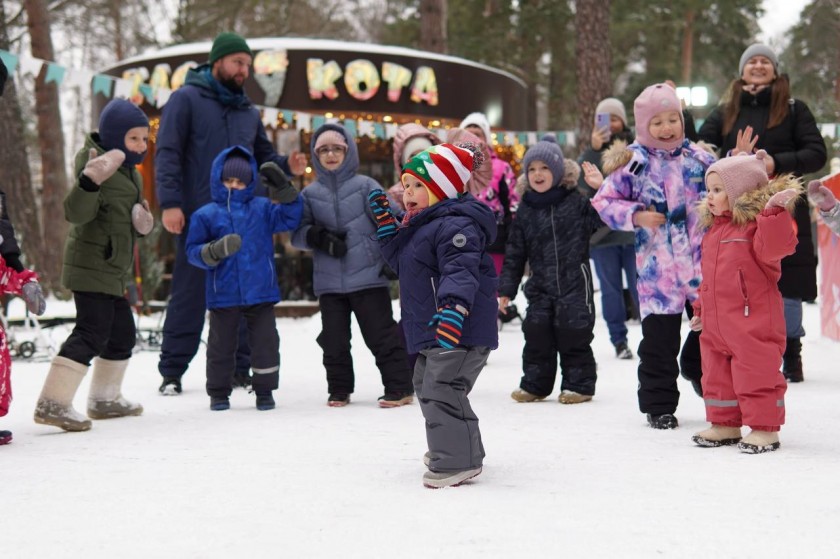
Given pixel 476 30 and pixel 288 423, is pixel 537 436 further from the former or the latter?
pixel 476 30

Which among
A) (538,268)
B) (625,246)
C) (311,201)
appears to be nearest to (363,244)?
(311,201)

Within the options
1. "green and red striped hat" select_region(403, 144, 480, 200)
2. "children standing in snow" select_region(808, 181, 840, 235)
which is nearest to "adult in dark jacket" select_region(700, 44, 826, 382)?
"children standing in snow" select_region(808, 181, 840, 235)

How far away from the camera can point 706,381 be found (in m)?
4.64

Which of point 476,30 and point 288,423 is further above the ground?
point 476,30

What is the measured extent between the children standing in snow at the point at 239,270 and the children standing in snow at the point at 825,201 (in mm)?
2996

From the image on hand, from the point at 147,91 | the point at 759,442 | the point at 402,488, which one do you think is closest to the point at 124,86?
the point at 147,91

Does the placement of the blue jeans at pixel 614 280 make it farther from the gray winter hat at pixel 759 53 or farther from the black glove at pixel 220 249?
the black glove at pixel 220 249

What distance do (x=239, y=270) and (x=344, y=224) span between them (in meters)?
0.72

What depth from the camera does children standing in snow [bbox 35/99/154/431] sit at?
5.30 metres

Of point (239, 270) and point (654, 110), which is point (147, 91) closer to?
point (239, 270)

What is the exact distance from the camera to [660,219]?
509 cm

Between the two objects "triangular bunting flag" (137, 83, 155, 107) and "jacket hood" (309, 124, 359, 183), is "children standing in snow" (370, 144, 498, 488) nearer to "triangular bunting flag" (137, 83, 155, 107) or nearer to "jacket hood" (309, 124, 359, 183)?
"jacket hood" (309, 124, 359, 183)

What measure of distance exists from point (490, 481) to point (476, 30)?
77.2 ft

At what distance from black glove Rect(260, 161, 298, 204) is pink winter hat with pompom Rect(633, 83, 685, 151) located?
2048 mm
